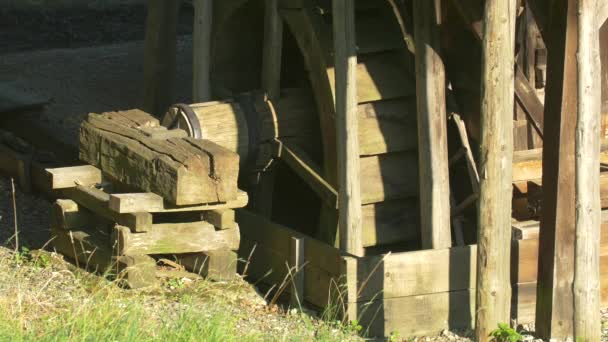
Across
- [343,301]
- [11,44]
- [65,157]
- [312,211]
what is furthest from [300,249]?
[11,44]

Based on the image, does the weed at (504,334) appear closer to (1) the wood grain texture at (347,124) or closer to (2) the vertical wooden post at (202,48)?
(1) the wood grain texture at (347,124)

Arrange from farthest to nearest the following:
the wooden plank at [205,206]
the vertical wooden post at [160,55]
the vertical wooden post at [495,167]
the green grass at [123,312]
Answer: the vertical wooden post at [160,55]
the wooden plank at [205,206]
the vertical wooden post at [495,167]
the green grass at [123,312]

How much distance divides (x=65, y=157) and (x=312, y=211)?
2.08 m

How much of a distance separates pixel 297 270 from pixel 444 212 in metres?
0.94

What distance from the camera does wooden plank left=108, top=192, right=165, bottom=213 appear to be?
6.93m

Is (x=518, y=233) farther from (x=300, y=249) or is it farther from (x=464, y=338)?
(x=300, y=249)

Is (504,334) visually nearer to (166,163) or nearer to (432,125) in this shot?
(432,125)

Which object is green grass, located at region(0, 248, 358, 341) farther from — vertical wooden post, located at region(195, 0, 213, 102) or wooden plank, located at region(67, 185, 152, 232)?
vertical wooden post, located at region(195, 0, 213, 102)

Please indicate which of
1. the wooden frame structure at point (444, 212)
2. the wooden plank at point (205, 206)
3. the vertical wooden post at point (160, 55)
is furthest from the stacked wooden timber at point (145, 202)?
the vertical wooden post at point (160, 55)

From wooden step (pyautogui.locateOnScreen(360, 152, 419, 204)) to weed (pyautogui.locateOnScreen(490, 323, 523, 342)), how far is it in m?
1.65

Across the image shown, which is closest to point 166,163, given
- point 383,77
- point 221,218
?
point 221,218

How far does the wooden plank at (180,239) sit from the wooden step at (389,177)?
98 cm

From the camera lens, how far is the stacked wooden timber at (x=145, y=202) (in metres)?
6.89

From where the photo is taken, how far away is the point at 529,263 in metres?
7.08
